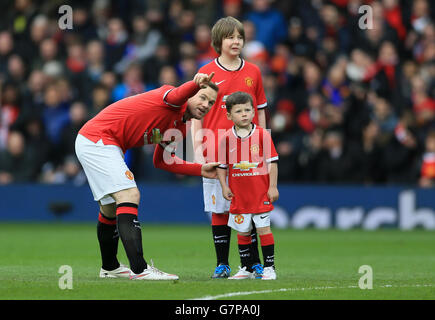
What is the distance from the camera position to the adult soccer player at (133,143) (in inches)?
327

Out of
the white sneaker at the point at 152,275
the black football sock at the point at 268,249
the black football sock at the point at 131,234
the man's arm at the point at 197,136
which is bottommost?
the white sneaker at the point at 152,275

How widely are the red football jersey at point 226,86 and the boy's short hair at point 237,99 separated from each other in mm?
→ 411

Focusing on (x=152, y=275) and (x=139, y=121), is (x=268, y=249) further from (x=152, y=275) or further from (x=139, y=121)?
(x=139, y=121)

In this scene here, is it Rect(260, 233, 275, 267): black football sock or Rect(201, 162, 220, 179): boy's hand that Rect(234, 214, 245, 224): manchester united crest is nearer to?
Rect(260, 233, 275, 267): black football sock

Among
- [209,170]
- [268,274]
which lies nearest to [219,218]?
[209,170]

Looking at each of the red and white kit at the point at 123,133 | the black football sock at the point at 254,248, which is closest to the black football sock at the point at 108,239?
the red and white kit at the point at 123,133

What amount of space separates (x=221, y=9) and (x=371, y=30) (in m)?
3.86

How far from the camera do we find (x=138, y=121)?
8.58 metres

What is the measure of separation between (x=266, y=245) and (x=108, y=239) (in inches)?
63.0

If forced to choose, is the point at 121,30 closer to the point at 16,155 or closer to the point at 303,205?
the point at 16,155

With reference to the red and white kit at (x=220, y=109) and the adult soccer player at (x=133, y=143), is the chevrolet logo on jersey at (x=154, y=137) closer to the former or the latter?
the adult soccer player at (x=133, y=143)

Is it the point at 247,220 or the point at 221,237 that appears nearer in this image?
the point at 247,220

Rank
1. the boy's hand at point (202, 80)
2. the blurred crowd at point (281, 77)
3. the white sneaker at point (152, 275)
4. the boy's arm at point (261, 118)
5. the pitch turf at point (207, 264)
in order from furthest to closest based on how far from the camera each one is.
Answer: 1. the blurred crowd at point (281, 77)
2. the boy's arm at point (261, 118)
3. the white sneaker at point (152, 275)
4. the boy's hand at point (202, 80)
5. the pitch turf at point (207, 264)

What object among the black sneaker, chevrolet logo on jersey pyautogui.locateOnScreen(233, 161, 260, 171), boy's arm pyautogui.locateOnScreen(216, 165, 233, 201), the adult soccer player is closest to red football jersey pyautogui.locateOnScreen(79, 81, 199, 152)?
the adult soccer player
